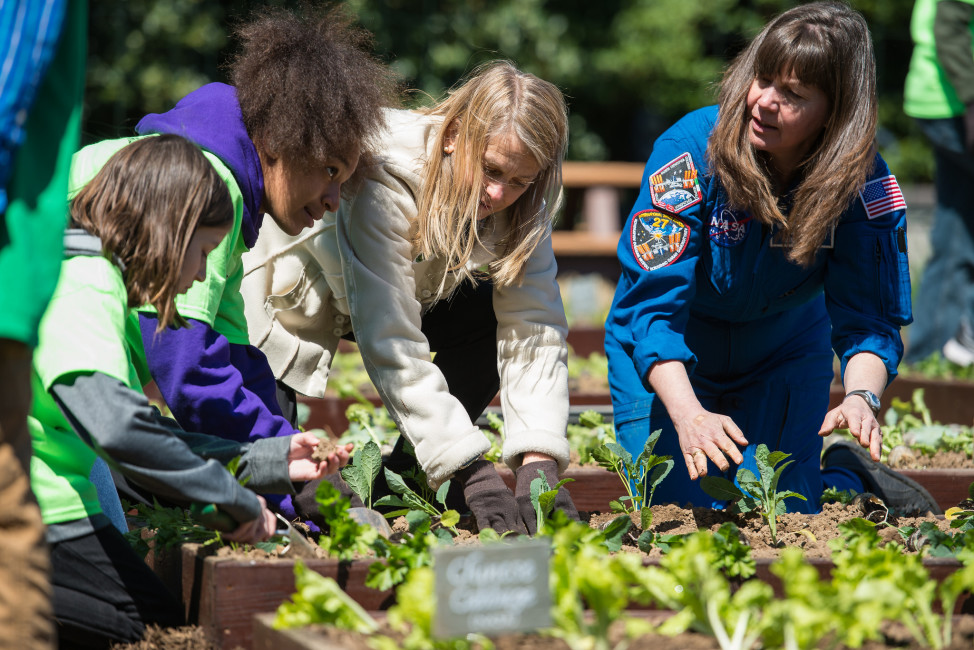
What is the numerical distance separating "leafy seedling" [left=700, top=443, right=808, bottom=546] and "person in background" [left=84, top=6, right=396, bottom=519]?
2.84 feet

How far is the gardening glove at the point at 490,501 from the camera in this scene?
213 centimetres

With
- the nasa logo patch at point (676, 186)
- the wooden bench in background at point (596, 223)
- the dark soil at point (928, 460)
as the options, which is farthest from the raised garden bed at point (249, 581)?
the wooden bench in background at point (596, 223)

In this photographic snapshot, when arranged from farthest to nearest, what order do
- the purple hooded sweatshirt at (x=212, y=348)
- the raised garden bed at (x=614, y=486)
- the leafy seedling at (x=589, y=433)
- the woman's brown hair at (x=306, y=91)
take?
the leafy seedling at (x=589, y=433) < the raised garden bed at (x=614, y=486) < the woman's brown hair at (x=306, y=91) < the purple hooded sweatshirt at (x=212, y=348)

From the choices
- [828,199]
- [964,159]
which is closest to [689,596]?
[828,199]

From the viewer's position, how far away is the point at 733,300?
8.84 feet

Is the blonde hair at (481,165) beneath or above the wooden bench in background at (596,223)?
above

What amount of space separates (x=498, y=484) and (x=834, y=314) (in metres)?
0.98

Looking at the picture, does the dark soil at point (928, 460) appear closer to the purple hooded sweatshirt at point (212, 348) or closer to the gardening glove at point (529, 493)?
the gardening glove at point (529, 493)

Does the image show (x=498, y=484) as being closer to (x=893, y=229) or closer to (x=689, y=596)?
(x=689, y=596)

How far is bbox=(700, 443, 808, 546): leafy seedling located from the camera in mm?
2145

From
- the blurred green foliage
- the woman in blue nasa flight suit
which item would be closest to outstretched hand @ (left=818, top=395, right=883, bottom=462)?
the woman in blue nasa flight suit

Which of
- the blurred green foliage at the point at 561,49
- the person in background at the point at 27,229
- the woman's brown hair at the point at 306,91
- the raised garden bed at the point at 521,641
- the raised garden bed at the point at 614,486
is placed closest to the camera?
the person in background at the point at 27,229

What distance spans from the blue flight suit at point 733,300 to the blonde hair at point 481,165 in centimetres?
33

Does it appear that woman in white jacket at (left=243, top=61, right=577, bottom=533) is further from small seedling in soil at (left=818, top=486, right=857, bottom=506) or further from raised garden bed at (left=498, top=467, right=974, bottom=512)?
small seedling in soil at (left=818, top=486, right=857, bottom=506)
